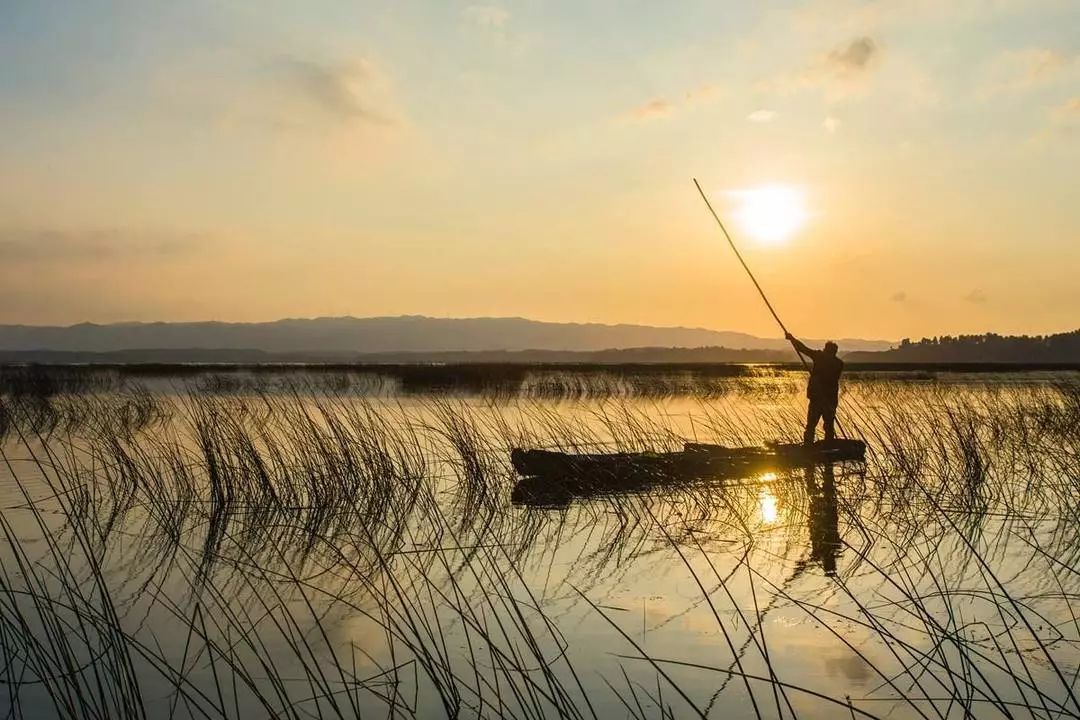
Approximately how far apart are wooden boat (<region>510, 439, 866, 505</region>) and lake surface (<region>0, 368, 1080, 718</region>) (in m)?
0.27

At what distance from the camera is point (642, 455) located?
1392cm

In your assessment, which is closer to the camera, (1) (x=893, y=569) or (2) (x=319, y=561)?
(1) (x=893, y=569)

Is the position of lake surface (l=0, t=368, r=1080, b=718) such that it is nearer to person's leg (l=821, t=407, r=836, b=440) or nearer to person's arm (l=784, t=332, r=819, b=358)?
person's leg (l=821, t=407, r=836, b=440)

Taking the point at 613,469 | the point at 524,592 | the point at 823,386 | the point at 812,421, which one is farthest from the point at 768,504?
the point at 524,592

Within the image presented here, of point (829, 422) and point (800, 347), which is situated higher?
point (800, 347)

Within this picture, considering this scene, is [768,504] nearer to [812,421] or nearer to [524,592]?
[812,421]

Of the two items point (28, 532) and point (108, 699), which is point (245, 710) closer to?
point (108, 699)

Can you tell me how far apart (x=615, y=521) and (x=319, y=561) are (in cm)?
371

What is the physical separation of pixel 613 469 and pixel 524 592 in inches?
225

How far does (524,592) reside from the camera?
791 centimetres

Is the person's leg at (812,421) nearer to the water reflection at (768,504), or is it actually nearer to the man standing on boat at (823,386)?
the man standing on boat at (823,386)

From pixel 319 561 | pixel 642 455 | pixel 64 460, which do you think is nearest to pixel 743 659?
pixel 319 561

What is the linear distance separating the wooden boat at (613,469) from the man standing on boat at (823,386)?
2.70m

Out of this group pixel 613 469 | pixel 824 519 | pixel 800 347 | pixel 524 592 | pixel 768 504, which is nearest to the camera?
pixel 524 592
